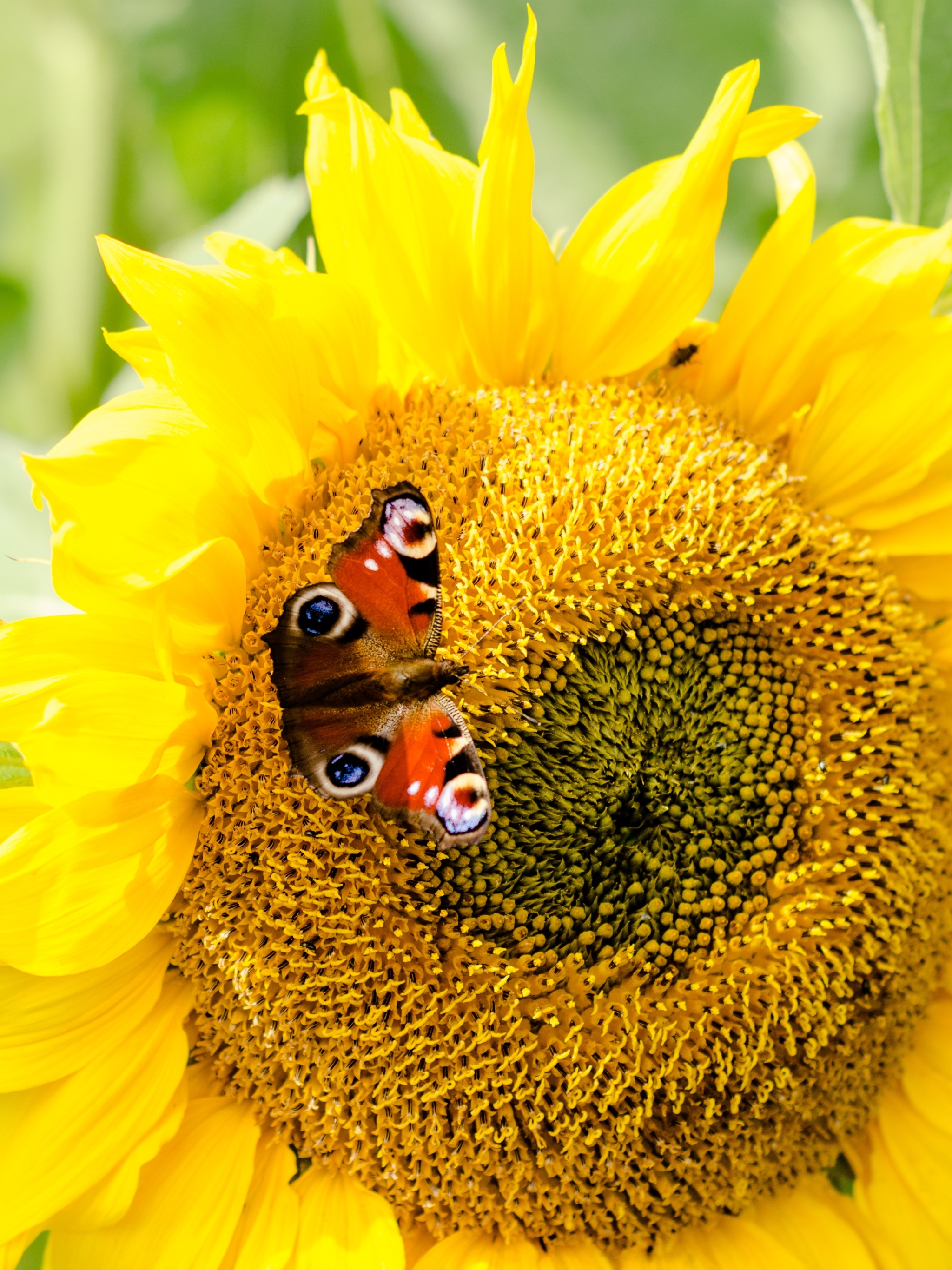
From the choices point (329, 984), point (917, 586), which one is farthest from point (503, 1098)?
point (917, 586)

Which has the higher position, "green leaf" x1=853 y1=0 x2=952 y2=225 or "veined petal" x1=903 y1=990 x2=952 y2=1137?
"green leaf" x1=853 y1=0 x2=952 y2=225

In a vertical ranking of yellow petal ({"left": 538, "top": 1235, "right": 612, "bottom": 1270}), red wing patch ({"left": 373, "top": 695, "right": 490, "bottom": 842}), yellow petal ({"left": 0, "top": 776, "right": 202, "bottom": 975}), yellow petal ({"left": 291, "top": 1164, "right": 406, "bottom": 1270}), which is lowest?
yellow petal ({"left": 291, "top": 1164, "right": 406, "bottom": 1270})

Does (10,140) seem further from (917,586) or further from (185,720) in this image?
(917,586)

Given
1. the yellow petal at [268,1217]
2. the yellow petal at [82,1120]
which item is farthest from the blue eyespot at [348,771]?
the yellow petal at [268,1217]

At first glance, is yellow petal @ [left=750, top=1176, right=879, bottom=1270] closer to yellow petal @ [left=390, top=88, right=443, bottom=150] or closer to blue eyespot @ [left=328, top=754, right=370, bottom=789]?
blue eyespot @ [left=328, top=754, right=370, bottom=789]

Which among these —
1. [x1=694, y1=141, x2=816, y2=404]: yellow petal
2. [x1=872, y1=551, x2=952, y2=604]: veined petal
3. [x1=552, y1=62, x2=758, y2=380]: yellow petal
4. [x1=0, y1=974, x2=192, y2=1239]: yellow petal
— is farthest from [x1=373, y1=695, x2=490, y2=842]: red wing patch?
[x1=872, y1=551, x2=952, y2=604]: veined petal

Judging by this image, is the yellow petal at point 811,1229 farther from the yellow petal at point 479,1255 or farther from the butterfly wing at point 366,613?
the butterfly wing at point 366,613

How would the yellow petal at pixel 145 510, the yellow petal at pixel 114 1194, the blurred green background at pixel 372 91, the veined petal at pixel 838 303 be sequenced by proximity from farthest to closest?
1. the blurred green background at pixel 372 91
2. the veined petal at pixel 838 303
3. the yellow petal at pixel 114 1194
4. the yellow petal at pixel 145 510
